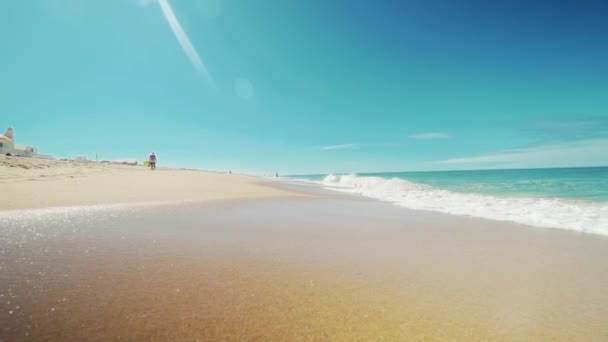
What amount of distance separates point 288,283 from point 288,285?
5cm

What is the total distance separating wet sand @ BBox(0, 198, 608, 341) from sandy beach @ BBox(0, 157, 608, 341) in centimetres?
1

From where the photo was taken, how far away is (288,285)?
8.20 feet

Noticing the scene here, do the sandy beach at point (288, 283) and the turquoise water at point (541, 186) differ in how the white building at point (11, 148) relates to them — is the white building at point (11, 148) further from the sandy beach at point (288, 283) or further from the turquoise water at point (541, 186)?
the turquoise water at point (541, 186)

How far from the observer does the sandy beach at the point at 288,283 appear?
5.87 ft

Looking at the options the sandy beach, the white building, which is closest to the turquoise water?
the sandy beach

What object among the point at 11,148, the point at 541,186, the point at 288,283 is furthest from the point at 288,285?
the point at 11,148

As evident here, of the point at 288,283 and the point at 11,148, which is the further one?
the point at 11,148

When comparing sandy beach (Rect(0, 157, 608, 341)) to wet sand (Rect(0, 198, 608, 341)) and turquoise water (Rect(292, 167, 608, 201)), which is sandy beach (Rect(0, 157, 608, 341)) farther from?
turquoise water (Rect(292, 167, 608, 201))

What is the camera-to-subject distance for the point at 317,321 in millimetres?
1903

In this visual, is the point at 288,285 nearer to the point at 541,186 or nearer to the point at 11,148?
the point at 541,186

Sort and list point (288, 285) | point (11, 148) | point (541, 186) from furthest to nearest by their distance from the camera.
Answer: point (11, 148)
point (541, 186)
point (288, 285)

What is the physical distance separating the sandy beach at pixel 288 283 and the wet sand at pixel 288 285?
1cm

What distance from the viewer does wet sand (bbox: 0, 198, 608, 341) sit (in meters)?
1.79

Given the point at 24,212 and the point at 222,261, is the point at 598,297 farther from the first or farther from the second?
the point at 24,212
